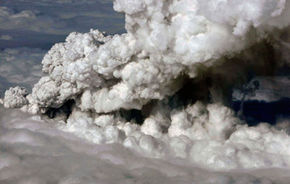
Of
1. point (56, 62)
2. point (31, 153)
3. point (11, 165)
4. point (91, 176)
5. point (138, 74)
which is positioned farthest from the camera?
point (56, 62)

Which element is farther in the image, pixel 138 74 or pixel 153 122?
pixel 153 122

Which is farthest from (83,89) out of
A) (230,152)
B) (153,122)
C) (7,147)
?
(230,152)

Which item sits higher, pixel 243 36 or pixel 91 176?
pixel 243 36

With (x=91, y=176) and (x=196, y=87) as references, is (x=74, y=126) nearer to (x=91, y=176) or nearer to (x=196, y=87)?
(x=91, y=176)

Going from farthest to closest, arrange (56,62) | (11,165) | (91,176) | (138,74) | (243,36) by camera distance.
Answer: (56,62) → (11,165) → (138,74) → (91,176) → (243,36)

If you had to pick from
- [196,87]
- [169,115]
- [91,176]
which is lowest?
[91,176]

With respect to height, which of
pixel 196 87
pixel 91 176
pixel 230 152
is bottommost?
pixel 91 176

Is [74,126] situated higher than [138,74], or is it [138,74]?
[138,74]

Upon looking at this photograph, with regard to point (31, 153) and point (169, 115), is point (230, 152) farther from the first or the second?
point (31, 153)

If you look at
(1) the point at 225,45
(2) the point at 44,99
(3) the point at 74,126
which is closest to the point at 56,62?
(2) the point at 44,99
